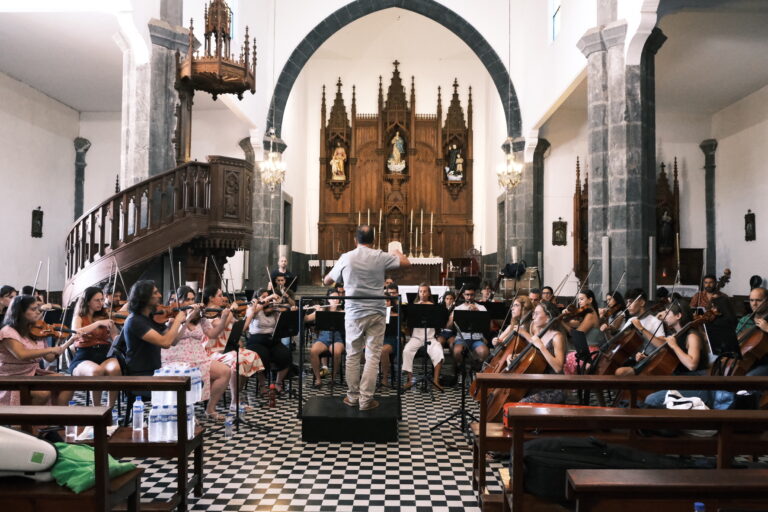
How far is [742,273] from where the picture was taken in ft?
44.5

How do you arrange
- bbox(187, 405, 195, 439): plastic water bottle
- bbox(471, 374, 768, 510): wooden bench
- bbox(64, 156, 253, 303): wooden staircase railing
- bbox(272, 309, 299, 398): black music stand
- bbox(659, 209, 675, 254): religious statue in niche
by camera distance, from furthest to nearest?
bbox(659, 209, 675, 254): religious statue in niche < bbox(64, 156, 253, 303): wooden staircase railing < bbox(272, 309, 299, 398): black music stand < bbox(187, 405, 195, 439): plastic water bottle < bbox(471, 374, 768, 510): wooden bench

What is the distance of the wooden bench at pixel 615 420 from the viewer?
96.6 inches

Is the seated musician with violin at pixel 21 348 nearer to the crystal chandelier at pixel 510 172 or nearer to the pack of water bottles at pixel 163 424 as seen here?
the pack of water bottles at pixel 163 424

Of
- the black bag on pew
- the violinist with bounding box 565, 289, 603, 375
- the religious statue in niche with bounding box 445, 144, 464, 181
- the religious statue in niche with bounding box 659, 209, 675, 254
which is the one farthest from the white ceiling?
the religious statue in niche with bounding box 659, 209, 675, 254

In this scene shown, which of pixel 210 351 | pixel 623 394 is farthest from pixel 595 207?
pixel 210 351

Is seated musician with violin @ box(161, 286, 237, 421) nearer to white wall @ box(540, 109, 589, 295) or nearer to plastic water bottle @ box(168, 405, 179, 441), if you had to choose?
plastic water bottle @ box(168, 405, 179, 441)

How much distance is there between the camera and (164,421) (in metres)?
3.75

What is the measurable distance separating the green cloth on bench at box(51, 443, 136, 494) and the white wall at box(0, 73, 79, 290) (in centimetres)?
1080

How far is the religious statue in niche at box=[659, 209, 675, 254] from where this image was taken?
14906 millimetres

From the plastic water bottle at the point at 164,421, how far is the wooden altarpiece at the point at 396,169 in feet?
52.7

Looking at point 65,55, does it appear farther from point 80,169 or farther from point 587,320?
point 587,320

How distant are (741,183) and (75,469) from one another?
1494cm

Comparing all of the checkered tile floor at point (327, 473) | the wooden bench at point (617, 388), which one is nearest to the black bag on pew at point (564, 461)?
the wooden bench at point (617, 388)

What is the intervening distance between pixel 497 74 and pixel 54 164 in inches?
421
